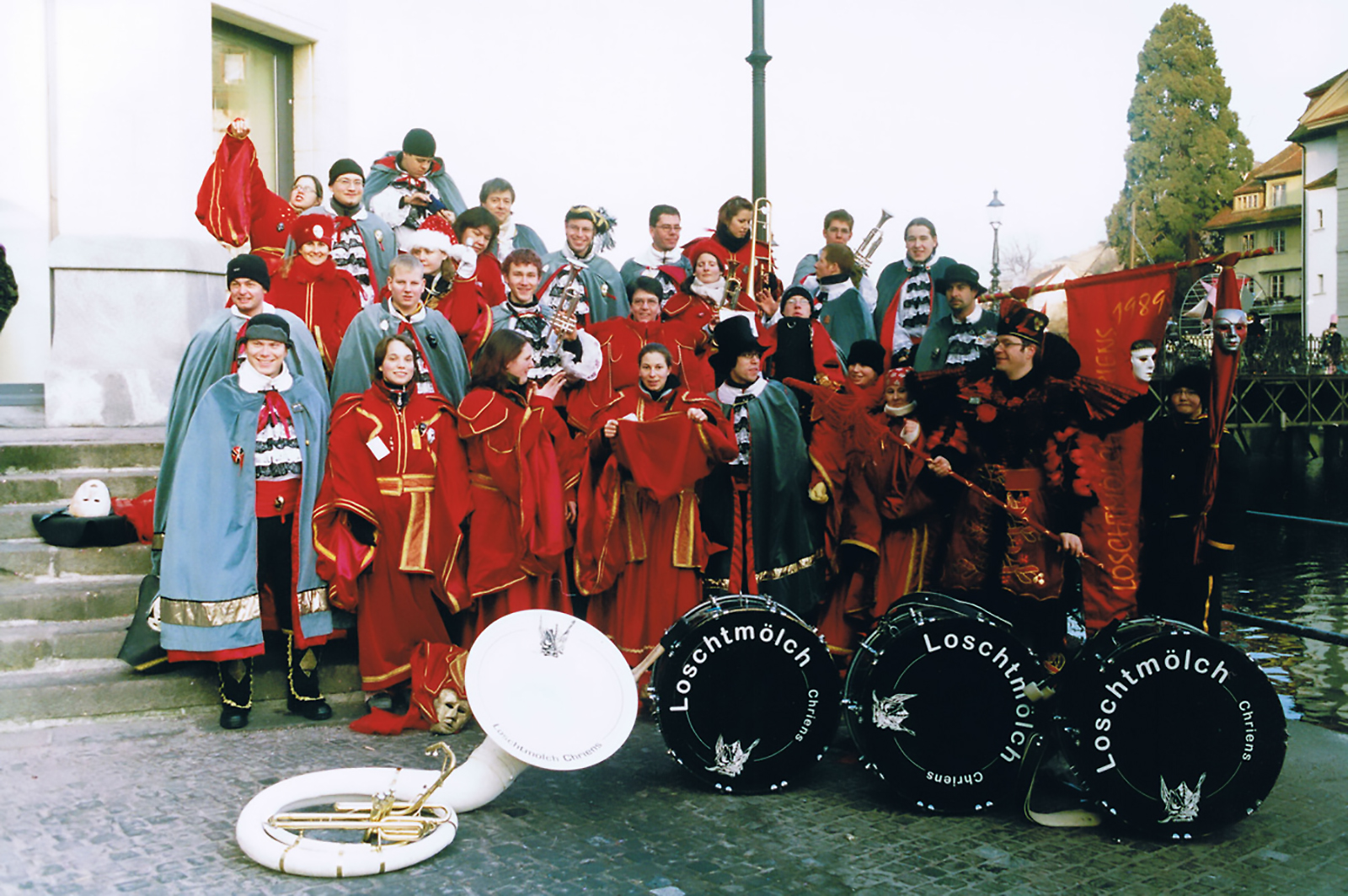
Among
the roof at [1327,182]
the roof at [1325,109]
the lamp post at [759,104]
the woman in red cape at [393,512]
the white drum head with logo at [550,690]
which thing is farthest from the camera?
the roof at [1327,182]

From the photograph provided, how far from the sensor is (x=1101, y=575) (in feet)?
22.6

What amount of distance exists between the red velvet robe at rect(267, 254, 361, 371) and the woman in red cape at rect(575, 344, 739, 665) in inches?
81.2

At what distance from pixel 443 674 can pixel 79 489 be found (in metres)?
2.72

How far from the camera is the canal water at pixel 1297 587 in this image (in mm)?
8406

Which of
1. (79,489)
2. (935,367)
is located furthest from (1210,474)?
(79,489)

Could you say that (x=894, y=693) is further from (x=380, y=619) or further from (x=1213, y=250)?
(x=1213, y=250)

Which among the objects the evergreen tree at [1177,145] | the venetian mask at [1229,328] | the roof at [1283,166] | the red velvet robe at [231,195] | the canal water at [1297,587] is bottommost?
the canal water at [1297,587]

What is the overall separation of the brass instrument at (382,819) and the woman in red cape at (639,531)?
6.05 ft

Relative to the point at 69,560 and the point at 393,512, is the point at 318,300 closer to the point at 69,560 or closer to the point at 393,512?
the point at 393,512

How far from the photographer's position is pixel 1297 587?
1377 cm

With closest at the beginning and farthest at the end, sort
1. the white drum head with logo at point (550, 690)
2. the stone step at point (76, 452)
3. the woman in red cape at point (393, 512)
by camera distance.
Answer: the white drum head with logo at point (550, 690)
the woman in red cape at point (393, 512)
the stone step at point (76, 452)

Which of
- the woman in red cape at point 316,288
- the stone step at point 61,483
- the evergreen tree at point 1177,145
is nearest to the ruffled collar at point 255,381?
the woman in red cape at point 316,288

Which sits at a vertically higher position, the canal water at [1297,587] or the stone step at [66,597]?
the stone step at [66,597]

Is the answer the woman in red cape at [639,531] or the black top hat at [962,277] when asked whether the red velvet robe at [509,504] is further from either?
the black top hat at [962,277]
